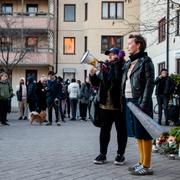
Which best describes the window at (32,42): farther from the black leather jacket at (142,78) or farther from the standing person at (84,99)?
the black leather jacket at (142,78)

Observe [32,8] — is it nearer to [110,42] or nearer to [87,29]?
[87,29]

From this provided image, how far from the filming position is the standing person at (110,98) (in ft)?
30.0

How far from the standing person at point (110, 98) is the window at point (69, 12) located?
44.6 meters

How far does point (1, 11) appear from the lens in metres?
52.2

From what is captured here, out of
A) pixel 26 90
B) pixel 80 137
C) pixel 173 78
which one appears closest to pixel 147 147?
pixel 80 137

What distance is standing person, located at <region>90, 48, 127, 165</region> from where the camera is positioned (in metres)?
9.14

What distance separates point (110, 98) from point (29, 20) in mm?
42715

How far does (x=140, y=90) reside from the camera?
8156 mm

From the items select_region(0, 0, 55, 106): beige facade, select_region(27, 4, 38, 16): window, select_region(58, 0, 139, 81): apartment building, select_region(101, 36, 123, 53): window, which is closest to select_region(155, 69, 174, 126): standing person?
select_region(0, 0, 55, 106): beige facade

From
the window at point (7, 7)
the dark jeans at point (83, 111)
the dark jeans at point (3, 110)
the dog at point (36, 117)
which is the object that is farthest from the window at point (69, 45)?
the dark jeans at point (3, 110)

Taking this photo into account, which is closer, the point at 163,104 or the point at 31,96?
the point at 163,104

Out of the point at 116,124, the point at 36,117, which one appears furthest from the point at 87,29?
the point at 116,124

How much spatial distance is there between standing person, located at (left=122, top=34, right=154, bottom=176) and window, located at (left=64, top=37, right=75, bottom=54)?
44.8m

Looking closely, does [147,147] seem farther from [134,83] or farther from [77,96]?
[77,96]
